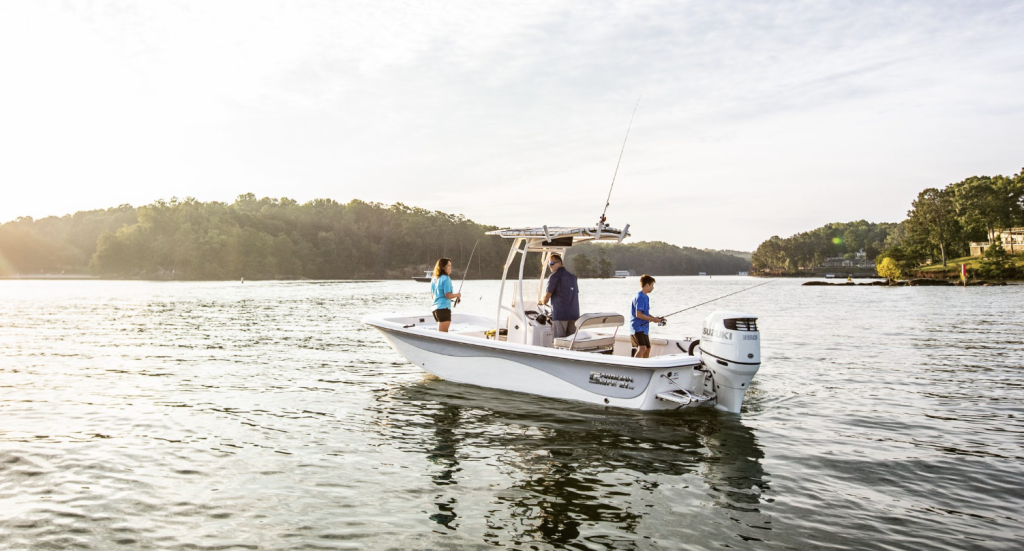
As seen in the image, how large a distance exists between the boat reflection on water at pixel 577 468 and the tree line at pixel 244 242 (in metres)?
110

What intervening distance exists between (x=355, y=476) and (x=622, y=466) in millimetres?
2947

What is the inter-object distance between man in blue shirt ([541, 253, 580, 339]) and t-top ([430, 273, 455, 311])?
2043 mm

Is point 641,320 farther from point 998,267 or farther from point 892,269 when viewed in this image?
point 892,269

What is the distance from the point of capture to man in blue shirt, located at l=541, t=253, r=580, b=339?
9.80 metres

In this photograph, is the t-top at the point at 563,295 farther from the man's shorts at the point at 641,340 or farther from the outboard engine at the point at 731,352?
the outboard engine at the point at 731,352

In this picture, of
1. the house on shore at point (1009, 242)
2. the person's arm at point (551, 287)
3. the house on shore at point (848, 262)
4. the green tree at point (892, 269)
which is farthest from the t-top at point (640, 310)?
the house on shore at point (848, 262)

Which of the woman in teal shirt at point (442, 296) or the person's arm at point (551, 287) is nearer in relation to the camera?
the person's arm at point (551, 287)

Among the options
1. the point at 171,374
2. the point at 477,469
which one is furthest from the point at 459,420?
the point at 171,374

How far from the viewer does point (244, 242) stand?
14312cm

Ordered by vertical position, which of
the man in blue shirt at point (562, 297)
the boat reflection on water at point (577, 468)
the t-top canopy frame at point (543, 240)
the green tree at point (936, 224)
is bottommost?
the boat reflection on water at point (577, 468)

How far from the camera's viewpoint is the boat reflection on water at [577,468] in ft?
18.0

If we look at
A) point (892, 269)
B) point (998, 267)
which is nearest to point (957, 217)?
point (892, 269)

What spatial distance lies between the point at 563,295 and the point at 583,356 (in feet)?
3.94

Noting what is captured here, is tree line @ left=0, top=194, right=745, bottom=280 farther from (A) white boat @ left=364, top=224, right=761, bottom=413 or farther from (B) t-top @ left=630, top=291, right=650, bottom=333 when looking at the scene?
(B) t-top @ left=630, top=291, right=650, bottom=333
